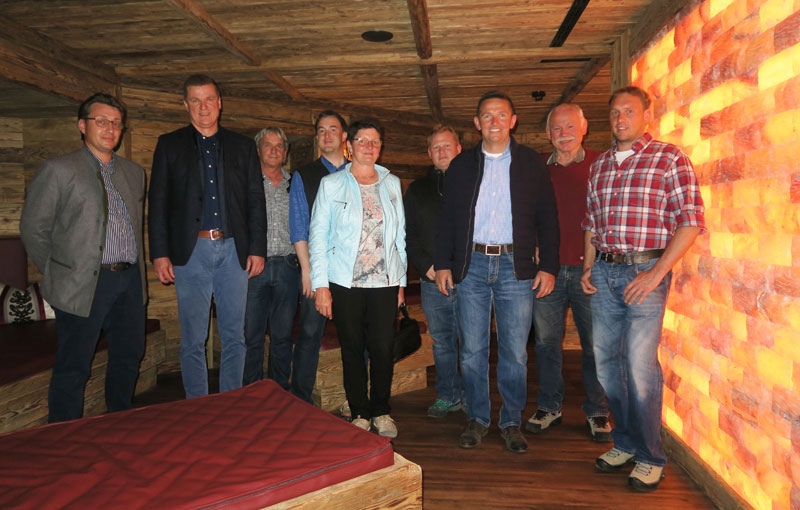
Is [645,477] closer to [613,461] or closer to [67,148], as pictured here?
[613,461]

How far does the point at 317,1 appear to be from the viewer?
12.9 feet

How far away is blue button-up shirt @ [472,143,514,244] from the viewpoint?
323cm

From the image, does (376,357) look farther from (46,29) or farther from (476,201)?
(46,29)

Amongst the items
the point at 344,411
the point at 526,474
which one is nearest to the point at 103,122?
the point at 344,411

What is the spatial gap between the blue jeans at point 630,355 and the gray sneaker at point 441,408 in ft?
4.52

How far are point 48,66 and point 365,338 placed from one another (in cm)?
375

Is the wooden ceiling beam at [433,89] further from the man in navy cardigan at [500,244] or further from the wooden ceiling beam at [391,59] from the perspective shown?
→ the man in navy cardigan at [500,244]

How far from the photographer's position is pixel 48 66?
4547mm

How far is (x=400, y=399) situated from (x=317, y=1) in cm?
326

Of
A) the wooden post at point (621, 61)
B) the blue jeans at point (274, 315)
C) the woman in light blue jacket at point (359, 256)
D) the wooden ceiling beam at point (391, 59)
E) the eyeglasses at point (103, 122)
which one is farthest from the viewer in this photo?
the wooden ceiling beam at point (391, 59)

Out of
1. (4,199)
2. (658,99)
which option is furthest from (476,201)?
(4,199)

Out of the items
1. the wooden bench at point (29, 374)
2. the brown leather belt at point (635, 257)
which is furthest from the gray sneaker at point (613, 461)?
the wooden bench at point (29, 374)

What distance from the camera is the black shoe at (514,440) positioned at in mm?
3309

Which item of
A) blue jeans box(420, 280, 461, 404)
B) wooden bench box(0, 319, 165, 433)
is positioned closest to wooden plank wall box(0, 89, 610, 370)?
wooden bench box(0, 319, 165, 433)
